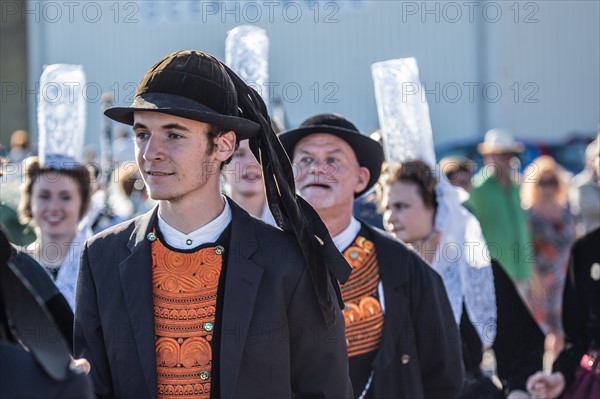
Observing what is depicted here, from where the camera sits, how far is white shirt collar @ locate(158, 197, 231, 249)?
3.43m

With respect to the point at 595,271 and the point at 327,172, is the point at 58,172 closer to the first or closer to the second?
the point at 327,172

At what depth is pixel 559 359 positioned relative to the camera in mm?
4918

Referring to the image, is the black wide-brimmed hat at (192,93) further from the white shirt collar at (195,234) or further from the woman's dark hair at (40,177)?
the woman's dark hair at (40,177)

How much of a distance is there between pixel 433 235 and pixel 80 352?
2.45 meters

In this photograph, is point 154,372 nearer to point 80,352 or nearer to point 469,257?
point 80,352

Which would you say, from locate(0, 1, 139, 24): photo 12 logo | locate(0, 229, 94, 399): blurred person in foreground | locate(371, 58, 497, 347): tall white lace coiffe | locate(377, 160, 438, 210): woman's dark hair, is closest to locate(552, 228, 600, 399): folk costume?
locate(371, 58, 497, 347): tall white lace coiffe

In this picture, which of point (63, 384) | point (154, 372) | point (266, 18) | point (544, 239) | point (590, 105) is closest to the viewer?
point (63, 384)

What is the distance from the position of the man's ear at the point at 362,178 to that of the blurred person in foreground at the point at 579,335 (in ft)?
3.18

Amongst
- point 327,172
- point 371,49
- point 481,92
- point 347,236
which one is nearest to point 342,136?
point 327,172

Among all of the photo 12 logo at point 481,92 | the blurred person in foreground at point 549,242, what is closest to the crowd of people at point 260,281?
the blurred person in foreground at point 549,242

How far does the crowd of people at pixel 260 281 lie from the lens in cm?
328

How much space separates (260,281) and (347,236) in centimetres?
134

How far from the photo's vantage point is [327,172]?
15.4ft

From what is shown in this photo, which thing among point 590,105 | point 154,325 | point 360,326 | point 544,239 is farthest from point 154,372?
point 590,105
